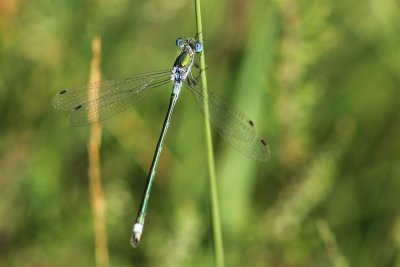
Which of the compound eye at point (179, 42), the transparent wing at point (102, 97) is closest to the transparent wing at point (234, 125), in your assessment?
the compound eye at point (179, 42)

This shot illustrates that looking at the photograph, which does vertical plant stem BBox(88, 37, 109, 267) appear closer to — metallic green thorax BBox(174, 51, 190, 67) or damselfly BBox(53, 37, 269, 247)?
damselfly BBox(53, 37, 269, 247)

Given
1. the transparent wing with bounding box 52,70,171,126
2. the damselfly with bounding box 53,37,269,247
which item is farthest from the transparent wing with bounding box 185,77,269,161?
the transparent wing with bounding box 52,70,171,126

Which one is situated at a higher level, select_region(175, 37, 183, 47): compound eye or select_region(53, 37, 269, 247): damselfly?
select_region(175, 37, 183, 47): compound eye

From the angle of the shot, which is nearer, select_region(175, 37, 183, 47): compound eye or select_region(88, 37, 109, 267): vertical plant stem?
select_region(88, 37, 109, 267): vertical plant stem

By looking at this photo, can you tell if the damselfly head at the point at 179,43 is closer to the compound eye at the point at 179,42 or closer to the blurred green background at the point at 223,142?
the compound eye at the point at 179,42

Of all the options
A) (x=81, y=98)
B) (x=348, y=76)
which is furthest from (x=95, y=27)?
(x=348, y=76)

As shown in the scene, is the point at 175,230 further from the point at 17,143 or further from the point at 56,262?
the point at 17,143

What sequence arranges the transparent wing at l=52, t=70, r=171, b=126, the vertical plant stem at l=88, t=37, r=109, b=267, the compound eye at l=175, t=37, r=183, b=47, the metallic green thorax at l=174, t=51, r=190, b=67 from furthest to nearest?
the metallic green thorax at l=174, t=51, r=190, b=67 → the compound eye at l=175, t=37, r=183, b=47 → the transparent wing at l=52, t=70, r=171, b=126 → the vertical plant stem at l=88, t=37, r=109, b=267
